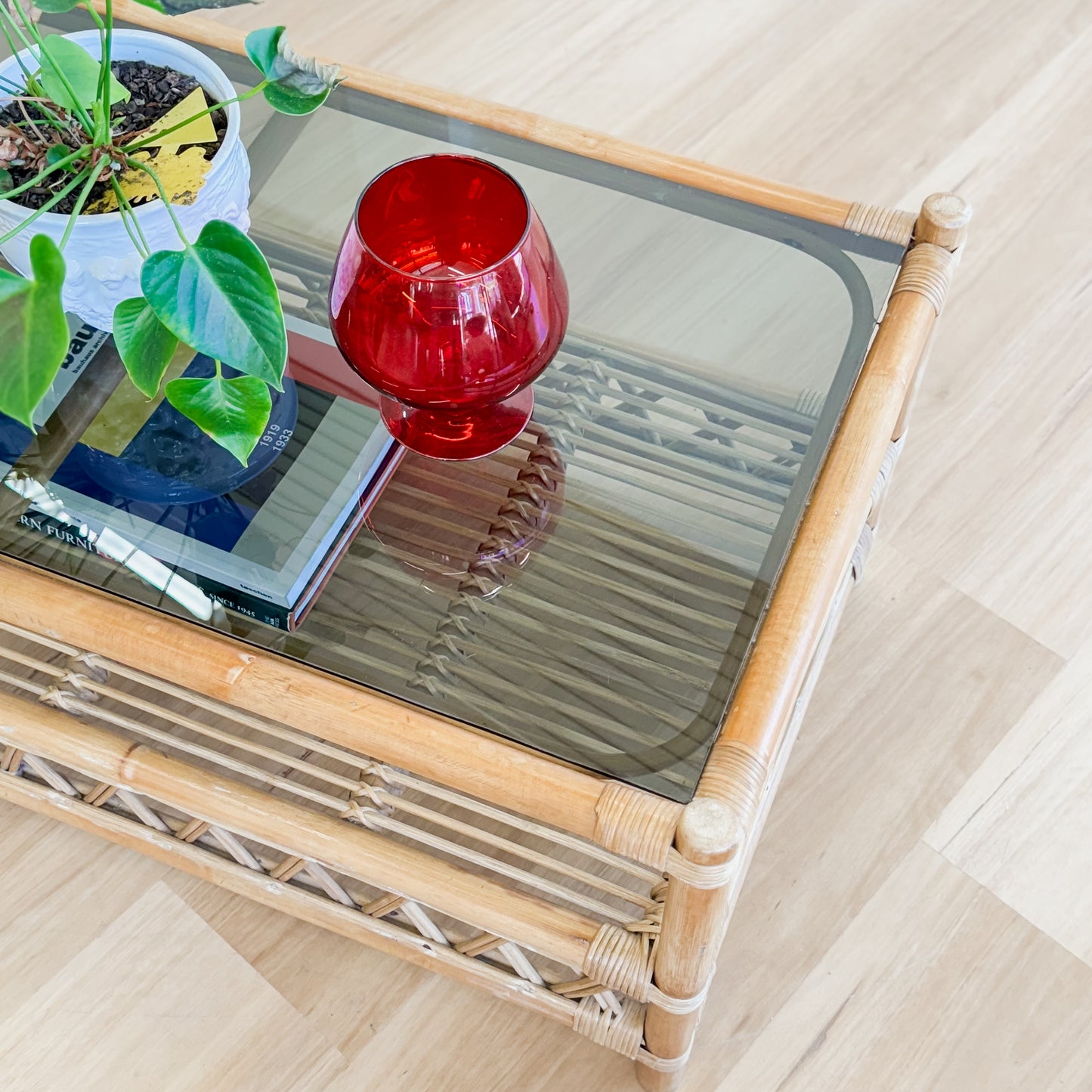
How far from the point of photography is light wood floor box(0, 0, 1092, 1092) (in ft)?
2.91

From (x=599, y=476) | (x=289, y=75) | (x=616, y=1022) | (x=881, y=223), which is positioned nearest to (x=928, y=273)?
(x=881, y=223)

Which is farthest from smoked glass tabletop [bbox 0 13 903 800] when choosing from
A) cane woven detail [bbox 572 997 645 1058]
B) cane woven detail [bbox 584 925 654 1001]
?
cane woven detail [bbox 572 997 645 1058]

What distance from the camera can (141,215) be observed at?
701 millimetres

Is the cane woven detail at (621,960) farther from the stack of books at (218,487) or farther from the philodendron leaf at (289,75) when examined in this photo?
the philodendron leaf at (289,75)

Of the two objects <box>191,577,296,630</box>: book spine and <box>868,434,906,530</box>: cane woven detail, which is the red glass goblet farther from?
<box>868,434,906,530</box>: cane woven detail

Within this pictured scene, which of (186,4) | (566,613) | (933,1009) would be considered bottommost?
(933,1009)

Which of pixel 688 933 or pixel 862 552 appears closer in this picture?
pixel 688 933

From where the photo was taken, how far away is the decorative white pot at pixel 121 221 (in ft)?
2.30

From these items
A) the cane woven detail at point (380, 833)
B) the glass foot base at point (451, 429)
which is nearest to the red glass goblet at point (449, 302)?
the glass foot base at point (451, 429)

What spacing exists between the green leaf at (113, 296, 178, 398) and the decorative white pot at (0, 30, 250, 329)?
13cm

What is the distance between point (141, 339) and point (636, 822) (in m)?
0.33

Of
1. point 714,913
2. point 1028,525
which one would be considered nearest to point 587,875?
point 714,913

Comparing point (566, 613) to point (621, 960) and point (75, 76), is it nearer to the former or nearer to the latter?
point (621, 960)

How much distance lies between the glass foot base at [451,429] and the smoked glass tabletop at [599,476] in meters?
0.01
